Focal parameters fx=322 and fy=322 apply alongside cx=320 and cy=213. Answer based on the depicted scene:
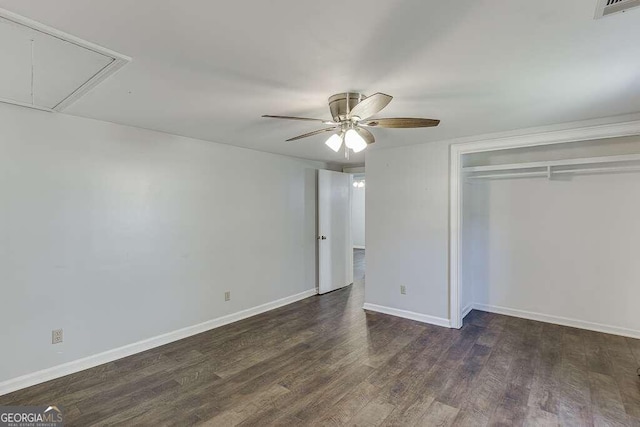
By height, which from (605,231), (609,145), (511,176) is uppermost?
(609,145)

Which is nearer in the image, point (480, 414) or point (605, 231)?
point (480, 414)

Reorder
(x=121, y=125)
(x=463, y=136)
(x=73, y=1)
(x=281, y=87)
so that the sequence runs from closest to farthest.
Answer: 1. (x=73, y=1)
2. (x=281, y=87)
3. (x=121, y=125)
4. (x=463, y=136)

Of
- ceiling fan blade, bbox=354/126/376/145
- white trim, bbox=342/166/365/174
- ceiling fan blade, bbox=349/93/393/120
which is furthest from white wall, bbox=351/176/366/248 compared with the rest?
ceiling fan blade, bbox=349/93/393/120

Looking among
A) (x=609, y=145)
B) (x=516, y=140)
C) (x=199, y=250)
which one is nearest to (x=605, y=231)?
(x=609, y=145)

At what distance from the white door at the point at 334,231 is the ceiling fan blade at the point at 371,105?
3.25 m

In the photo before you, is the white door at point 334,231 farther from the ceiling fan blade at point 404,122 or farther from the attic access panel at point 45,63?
the attic access panel at point 45,63

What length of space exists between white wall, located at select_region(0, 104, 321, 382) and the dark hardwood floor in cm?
40

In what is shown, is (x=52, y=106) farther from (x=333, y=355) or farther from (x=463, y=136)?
(x=463, y=136)

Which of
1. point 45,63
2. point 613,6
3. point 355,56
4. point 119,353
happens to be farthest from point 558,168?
point 119,353

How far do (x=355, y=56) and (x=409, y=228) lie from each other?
291 cm

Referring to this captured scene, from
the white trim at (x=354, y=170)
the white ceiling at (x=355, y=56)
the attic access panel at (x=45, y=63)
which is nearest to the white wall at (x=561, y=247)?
the white ceiling at (x=355, y=56)

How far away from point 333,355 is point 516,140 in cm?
302

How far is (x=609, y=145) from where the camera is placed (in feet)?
11.9

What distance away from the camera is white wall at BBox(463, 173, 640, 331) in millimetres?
3639
